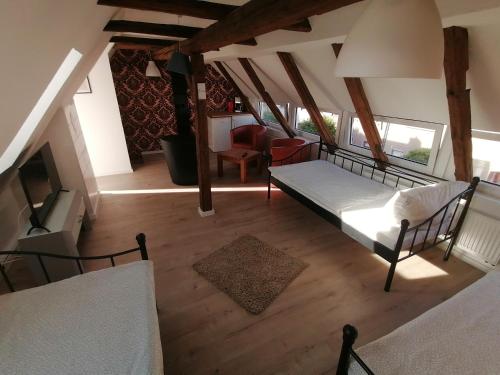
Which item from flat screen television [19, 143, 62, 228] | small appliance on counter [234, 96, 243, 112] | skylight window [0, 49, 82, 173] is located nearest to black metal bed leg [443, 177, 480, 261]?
skylight window [0, 49, 82, 173]

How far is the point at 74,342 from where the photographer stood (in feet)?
4.01

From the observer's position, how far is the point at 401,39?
0.81 m

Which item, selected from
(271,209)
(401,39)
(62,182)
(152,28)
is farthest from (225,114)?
(401,39)

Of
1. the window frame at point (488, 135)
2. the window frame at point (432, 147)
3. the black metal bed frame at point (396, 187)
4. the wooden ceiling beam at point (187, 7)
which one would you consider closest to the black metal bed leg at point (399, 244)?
the black metal bed frame at point (396, 187)

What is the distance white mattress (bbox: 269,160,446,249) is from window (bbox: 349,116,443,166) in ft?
1.57

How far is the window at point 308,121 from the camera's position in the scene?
4246mm

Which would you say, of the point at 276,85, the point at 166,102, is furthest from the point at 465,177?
the point at 166,102

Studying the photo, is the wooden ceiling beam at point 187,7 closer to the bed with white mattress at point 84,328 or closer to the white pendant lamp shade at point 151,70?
the bed with white mattress at point 84,328

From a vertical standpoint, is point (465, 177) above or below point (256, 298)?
above

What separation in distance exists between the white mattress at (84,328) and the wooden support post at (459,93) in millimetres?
2493

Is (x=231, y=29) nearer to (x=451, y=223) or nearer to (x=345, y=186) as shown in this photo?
(x=345, y=186)

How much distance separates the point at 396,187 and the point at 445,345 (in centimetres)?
227

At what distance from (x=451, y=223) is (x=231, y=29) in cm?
266

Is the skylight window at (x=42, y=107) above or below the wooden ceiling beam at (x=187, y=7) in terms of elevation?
below
